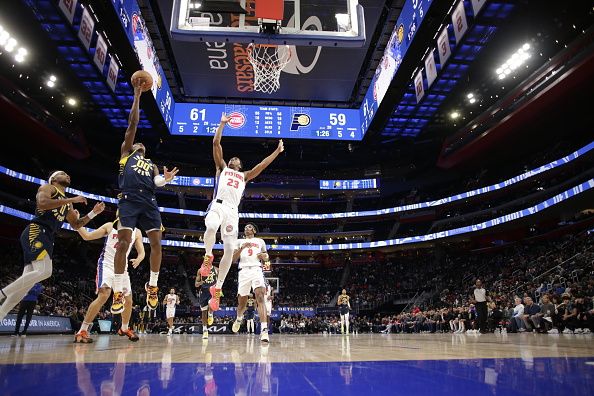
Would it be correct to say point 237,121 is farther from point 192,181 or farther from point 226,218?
point 192,181

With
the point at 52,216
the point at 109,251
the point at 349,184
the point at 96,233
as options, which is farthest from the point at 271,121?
the point at 349,184

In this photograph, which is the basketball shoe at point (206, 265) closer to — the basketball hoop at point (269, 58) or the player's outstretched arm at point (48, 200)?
the player's outstretched arm at point (48, 200)

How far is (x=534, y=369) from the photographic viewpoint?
2.29 m

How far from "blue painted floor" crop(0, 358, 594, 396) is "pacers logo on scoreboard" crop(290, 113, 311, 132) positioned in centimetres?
1796

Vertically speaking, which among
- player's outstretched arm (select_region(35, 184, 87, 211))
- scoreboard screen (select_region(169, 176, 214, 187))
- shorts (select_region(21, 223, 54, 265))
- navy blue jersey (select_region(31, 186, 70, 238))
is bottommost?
shorts (select_region(21, 223, 54, 265))

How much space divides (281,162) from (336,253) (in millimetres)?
10577

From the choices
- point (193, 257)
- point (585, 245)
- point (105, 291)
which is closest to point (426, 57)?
point (585, 245)

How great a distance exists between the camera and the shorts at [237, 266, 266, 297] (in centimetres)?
671

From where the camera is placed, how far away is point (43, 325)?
1355 cm

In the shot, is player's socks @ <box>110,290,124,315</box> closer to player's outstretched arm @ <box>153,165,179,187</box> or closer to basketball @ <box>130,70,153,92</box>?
player's outstretched arm @ <box>153,165,179,187</box>

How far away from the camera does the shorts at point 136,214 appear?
4.77m

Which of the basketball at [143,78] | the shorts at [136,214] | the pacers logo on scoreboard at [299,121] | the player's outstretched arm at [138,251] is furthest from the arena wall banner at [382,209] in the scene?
the shorts at [136,214]

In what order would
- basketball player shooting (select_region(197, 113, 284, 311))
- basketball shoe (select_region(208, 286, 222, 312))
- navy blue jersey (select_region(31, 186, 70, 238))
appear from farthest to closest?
1. basketball shoe (select_region(208, 286, 222, 312))
2. basketball player shooting (select_region(197, 113, 284, 311))
3. navy blue jersey (select_region(31, 186, 70, 238))

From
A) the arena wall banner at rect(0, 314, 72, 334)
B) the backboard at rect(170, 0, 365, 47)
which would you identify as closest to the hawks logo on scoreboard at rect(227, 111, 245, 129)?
the arena wall banner at rect(0, 314, 72, 334)
